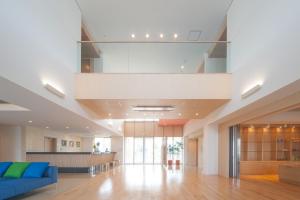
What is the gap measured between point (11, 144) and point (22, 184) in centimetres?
961

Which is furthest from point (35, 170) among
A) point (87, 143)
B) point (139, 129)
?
point (87, 143)

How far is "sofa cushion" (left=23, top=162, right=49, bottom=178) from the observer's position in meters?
9.23

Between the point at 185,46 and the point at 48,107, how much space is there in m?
5.55

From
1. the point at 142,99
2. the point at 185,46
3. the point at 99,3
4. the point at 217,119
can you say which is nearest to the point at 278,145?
the point at 217,119

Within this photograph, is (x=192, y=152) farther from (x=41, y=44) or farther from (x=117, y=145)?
(x=41, y=44)

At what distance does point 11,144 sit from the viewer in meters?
16.9

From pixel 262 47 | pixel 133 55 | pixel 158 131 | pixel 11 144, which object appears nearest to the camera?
pixel 262 47

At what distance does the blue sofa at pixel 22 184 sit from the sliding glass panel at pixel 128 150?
65.0 ft

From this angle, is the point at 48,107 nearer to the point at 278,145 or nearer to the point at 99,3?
the point at 99,3

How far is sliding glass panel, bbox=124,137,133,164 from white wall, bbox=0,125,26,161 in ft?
43.1

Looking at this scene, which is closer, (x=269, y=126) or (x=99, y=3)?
(x=99, y=3)

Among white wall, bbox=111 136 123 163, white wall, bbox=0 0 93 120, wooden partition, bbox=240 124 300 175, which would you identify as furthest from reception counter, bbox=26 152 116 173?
white wall, bbox=111 136 123 163

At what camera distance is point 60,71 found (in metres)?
8.91

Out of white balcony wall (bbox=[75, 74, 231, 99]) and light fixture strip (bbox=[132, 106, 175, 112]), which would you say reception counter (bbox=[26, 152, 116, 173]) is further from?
white balcony wall (bbox=[75, 74, 231, 99])
